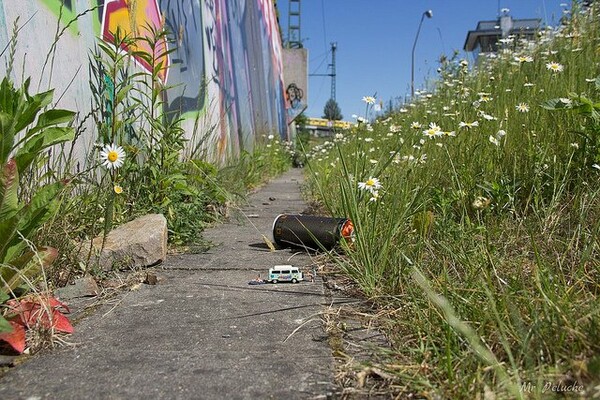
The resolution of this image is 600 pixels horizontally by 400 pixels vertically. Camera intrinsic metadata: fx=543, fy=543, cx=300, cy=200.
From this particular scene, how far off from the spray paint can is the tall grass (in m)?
0.17

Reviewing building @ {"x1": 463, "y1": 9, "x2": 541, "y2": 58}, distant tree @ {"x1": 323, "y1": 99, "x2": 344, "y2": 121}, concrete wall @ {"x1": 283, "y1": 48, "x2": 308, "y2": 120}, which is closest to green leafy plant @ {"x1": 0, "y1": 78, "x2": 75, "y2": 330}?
distant tree @ {"x1": 323, "y1": 99, "x2": 344, "y2": 121}

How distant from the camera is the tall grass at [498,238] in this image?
3.85 ft

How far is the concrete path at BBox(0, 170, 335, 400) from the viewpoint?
1.22 m

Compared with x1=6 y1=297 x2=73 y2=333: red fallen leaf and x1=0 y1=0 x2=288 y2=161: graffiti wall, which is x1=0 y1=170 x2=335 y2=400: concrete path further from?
x1=0 y1=0 x2=288 y2=161: graffiti wall

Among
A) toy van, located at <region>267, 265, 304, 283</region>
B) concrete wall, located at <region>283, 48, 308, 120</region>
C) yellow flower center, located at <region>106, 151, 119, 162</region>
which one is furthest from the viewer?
concrete wall, located at <region>283, 48, 308, 120</region>

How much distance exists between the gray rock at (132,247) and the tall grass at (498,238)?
81 centimetres

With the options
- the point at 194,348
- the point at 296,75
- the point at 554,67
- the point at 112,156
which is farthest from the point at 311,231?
the point at 296,75

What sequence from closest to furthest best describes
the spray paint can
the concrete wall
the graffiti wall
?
1. the graffiti wall
2. the spray paint can
3. the concrete wall

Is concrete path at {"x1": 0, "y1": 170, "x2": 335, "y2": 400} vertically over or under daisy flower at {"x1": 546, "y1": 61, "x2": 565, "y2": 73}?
under

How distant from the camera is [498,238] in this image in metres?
2.06

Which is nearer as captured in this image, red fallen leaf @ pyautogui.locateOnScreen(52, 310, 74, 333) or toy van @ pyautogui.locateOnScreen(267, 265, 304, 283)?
red fallen leaf @ pyautogui.locateOnScreen(52, 310, 74, 333)

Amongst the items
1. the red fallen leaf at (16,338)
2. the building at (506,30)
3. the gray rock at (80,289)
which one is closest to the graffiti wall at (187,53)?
the gray rock at (80,289)

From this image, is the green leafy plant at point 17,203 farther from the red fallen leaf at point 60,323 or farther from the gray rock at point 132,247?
the gray rock at point 132,247

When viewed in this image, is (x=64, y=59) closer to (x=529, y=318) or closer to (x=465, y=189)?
(x=465, y=189)
